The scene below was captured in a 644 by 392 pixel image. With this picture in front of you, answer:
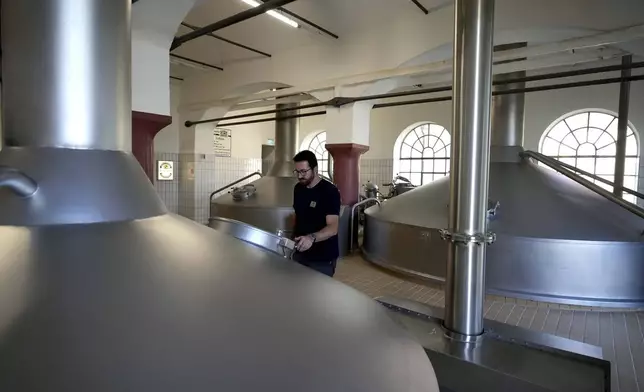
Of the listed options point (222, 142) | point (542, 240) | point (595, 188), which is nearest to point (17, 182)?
point (542, 240)

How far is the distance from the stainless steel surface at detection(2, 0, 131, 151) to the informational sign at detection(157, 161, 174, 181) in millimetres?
8073

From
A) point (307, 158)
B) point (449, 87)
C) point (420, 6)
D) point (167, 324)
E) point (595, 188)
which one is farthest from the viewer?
point (420, 6)

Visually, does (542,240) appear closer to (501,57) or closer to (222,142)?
(501,57)

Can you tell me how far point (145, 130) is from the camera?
11.9ft

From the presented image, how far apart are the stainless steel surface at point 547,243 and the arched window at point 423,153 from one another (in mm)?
5106

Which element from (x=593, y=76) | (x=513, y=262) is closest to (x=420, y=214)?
(x=513, y=262)

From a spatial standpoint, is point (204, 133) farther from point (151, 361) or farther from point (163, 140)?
point (151, 361)

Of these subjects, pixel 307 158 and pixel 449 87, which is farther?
pixel 449 87

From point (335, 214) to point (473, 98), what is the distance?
38.3 inches

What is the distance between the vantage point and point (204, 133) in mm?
8633

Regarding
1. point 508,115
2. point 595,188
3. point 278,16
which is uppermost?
point 278,16

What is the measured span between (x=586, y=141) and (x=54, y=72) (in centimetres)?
945

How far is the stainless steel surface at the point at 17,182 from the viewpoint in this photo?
750 millimetres

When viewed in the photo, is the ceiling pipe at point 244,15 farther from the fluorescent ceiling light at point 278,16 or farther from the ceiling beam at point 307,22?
the ceiling beam at point 307,22
